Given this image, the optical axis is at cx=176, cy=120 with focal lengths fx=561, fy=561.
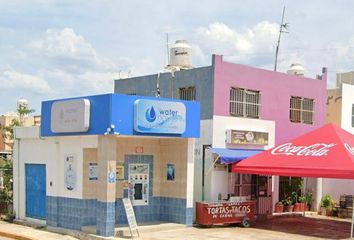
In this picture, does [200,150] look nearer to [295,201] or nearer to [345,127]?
[295,201]

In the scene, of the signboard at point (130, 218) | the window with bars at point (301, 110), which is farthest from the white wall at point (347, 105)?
the signboard at point (130, 218)

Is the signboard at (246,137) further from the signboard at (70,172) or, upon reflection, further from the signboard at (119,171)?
the signboard at (70,172)

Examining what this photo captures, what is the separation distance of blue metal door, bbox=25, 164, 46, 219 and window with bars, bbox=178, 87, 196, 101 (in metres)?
5.99

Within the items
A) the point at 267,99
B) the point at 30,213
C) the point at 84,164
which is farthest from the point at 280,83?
the point at 30,213

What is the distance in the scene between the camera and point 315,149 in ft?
61.3

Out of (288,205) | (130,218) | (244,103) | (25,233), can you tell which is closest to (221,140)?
(244,103)

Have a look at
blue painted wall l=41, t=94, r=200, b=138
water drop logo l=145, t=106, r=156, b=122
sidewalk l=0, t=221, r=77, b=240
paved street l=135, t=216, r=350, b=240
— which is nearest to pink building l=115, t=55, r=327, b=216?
paved street l=135, t=216, r=350, b=240

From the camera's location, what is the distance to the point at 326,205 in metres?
24.7

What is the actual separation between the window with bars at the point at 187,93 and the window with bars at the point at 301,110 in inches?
193

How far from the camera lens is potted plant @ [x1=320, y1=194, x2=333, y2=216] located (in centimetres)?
2452

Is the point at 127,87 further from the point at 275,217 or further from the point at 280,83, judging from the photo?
the point at 275,217

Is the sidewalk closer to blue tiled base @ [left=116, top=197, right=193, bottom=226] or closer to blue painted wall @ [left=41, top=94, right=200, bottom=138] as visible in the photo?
blue tiled base @ [left=116, top=197, right=193, bottom=226]

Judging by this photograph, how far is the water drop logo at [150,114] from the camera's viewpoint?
17031mm

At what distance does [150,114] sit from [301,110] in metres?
9.53
